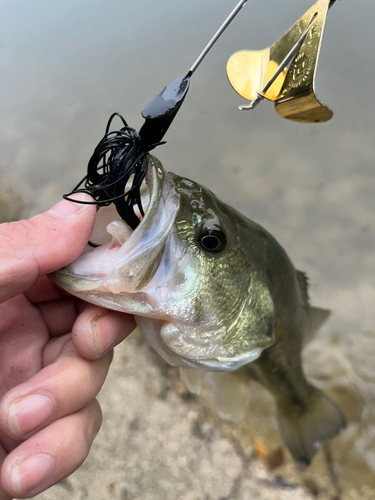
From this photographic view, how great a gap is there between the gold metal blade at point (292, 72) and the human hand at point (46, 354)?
2.45 feet

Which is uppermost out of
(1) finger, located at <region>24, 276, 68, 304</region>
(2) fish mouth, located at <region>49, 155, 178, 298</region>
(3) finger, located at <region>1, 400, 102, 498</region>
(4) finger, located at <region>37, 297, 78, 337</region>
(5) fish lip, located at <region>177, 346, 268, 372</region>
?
(2) fish mouth, located at <region>49, 155, 178, 298</region>

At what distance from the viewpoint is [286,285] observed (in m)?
1.33

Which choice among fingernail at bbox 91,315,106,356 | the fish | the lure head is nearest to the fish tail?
the fish

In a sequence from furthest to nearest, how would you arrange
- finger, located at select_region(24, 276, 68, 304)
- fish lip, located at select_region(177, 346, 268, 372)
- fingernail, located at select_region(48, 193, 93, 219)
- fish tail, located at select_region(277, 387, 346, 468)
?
fish tail, located at select_region(277, 387, 346, 468)
finger, located at select_region(24, 276, 68, 304)
fish lip, located at select_region(177, 346, 268, 372)
fingernail, located at select_region(48, 193, 93, 219)

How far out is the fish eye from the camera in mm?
981

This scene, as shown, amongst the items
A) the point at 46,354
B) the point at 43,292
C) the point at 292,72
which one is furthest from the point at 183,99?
the point at 46,354

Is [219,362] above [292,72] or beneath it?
beneath

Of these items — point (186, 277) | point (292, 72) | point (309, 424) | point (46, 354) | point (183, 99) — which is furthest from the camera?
point (309, 424)

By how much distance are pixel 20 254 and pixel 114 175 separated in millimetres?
325

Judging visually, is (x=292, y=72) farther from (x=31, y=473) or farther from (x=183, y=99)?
(x=31, y=473)

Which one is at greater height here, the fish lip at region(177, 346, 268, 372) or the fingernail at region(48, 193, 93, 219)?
the fingernail at region(48, 193, 93, 219)

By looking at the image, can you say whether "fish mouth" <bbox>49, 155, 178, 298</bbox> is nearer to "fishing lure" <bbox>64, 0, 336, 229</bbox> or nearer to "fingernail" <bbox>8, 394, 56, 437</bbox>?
"fishing lure" <bbox>64, 0, 336, 229</bbox>

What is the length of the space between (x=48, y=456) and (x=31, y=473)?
0.06 m

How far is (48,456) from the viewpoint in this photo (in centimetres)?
89
